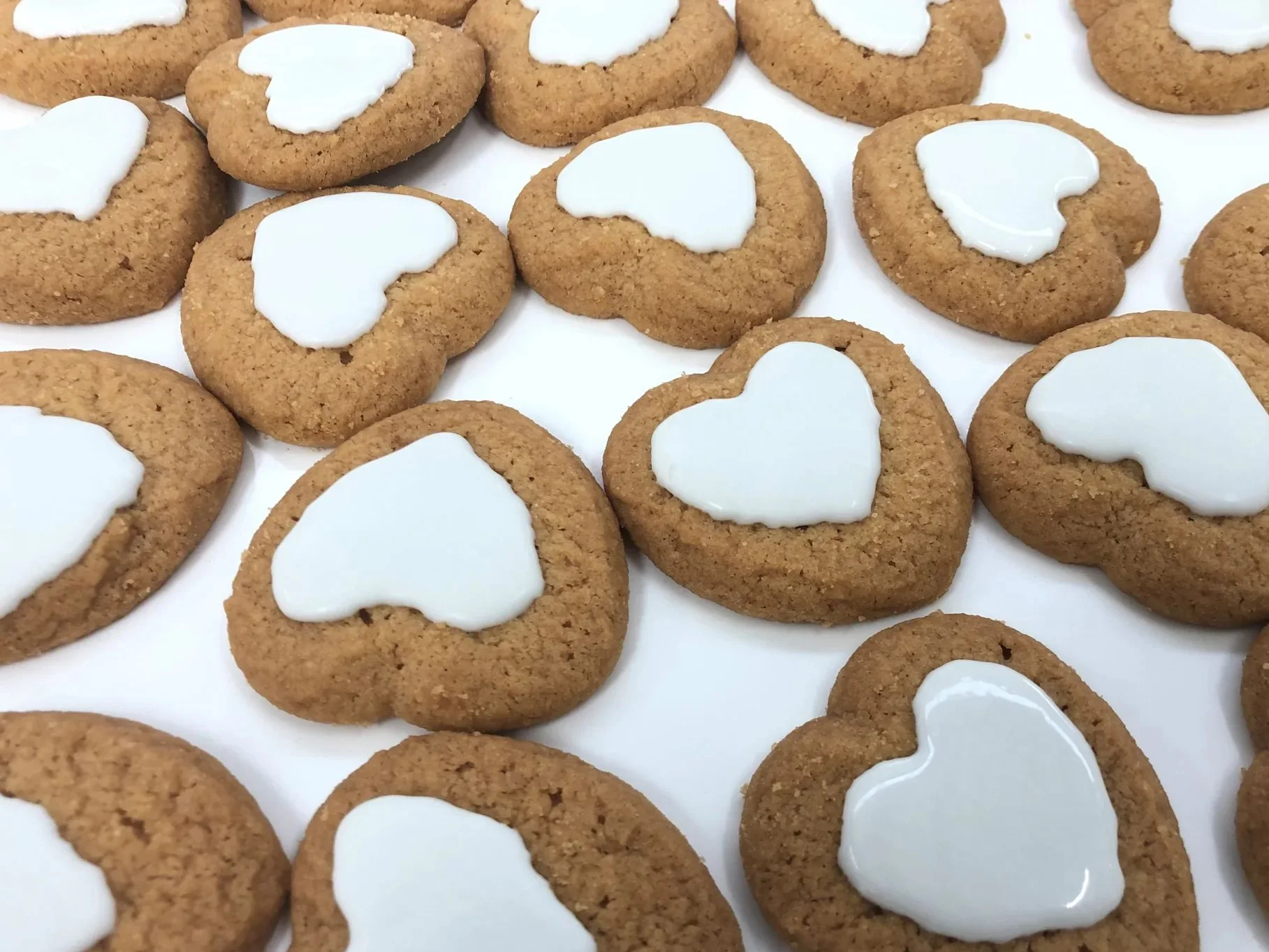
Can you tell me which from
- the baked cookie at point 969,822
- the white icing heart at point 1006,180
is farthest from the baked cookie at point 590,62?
the baked cookie at point 969,822

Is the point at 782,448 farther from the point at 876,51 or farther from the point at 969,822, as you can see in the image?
the point at 876,51

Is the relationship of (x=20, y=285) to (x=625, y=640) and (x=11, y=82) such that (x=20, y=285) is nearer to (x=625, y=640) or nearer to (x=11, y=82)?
(x=11, y=82)

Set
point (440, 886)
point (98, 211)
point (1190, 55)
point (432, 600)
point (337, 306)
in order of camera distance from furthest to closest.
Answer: point (1190, 55), point (98, 211), point (337, 306), point (432, 600), point (440, 886)

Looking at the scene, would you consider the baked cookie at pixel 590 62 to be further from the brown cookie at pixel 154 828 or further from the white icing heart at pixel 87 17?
the brown cookie at pixel 154 828

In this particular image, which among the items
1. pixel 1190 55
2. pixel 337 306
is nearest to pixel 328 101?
pixel 337 306

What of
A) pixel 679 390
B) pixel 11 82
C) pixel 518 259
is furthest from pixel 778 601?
pixel 11 82
